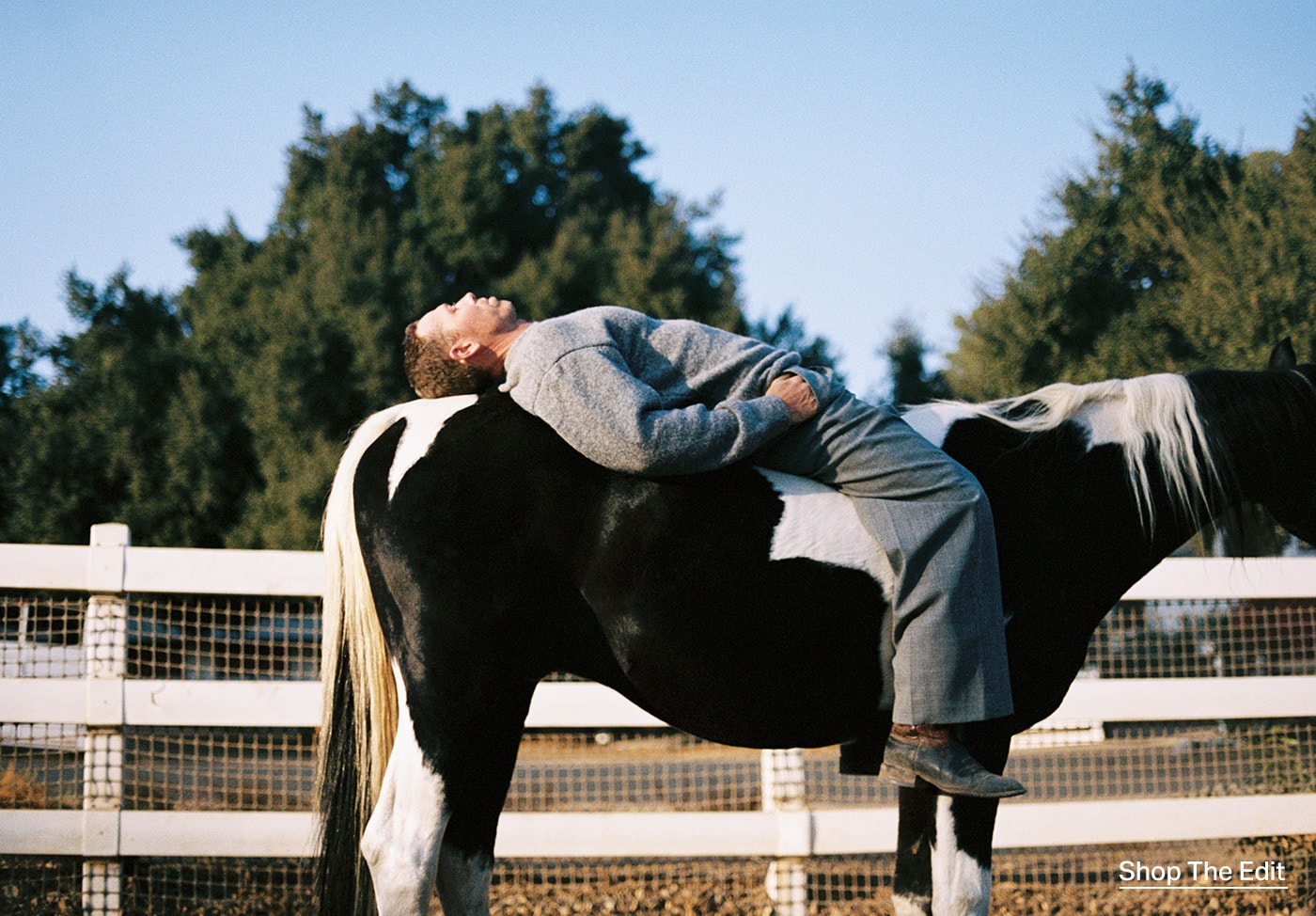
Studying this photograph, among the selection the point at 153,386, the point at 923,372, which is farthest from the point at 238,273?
the point at 923,372

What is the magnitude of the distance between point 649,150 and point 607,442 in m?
23.1

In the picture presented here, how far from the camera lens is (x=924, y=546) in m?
2.30

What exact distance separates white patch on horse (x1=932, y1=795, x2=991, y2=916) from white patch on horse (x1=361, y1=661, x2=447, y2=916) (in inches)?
47.0

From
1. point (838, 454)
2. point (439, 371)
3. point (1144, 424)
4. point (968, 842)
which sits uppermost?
point (439, 371)

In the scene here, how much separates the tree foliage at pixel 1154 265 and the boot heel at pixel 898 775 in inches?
376

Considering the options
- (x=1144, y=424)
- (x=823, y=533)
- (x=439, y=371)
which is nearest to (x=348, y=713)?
(x=439, y=371)

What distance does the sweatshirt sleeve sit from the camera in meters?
2.21

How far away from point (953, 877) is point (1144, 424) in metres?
1.28

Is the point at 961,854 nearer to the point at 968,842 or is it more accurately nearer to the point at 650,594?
the point at 968,842

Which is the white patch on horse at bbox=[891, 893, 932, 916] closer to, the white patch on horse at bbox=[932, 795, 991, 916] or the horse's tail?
the white patch on horse at bbox=[932, 795, 991, 916]

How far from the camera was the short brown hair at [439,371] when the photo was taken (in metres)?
2.57

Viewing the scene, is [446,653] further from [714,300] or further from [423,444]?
[714,300]

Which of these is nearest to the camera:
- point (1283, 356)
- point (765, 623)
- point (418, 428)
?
point (765, 623)

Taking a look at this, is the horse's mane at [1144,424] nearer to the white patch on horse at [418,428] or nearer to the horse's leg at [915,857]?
the horse's leg at [915,857]
